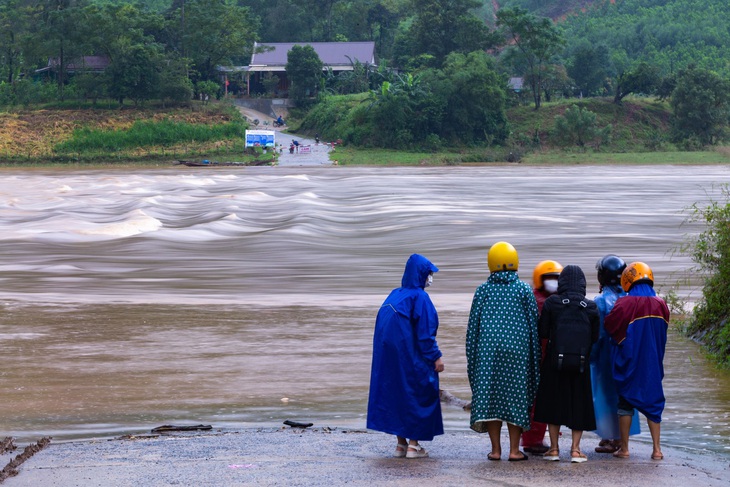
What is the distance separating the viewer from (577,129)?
230 feet

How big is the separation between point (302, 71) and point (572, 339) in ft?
Result: 245

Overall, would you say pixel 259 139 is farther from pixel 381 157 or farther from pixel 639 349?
pixel 639 349

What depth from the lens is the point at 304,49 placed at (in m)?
79.6

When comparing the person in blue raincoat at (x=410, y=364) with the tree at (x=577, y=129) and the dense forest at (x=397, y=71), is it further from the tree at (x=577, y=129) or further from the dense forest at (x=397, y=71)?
the tree at (x=577, y=129)

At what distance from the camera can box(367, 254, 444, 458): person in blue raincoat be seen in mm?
6723

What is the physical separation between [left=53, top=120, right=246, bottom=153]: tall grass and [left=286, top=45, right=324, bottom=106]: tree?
11039 millimetres

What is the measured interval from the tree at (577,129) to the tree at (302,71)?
64.2 ft

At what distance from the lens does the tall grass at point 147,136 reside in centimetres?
6694

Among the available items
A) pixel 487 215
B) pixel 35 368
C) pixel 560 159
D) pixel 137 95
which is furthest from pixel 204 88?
pixel 35 368

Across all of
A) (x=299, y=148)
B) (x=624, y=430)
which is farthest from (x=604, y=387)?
(x=299, y=148)

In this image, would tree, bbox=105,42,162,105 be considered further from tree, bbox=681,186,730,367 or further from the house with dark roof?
tree, bbox=681,186,730,367

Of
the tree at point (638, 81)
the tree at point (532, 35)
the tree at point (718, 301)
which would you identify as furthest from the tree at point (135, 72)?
the tree at point (718, 301)

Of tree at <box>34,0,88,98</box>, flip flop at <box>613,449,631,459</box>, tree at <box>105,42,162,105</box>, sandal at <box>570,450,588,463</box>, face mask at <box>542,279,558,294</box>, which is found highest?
tree at <box>34,0,88,98</box>

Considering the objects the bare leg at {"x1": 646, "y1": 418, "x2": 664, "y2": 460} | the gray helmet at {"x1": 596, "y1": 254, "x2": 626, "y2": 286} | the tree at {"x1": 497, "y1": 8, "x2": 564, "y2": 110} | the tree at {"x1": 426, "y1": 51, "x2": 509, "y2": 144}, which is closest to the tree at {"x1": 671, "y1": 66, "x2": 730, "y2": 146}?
the tree at {"x1": 497, "y1": 8, "x2": 564, "y2": 110}
